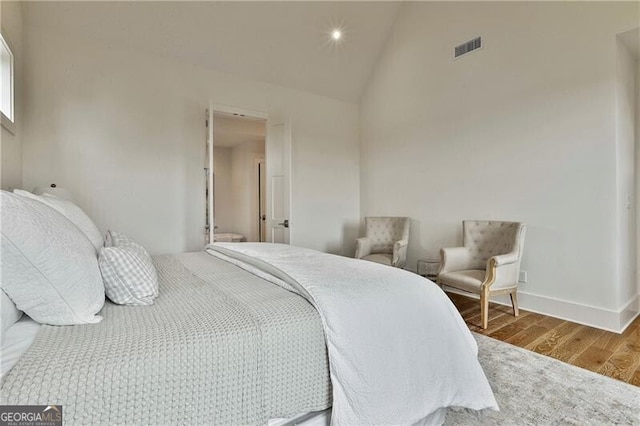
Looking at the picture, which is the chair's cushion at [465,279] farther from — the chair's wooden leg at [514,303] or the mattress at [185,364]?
the mattress at [185,364]

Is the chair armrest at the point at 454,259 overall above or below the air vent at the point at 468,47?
below

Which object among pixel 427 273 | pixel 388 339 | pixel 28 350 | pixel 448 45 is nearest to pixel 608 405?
pixel 388 339

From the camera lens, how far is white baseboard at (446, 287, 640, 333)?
270cm

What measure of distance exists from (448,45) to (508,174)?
186 cm

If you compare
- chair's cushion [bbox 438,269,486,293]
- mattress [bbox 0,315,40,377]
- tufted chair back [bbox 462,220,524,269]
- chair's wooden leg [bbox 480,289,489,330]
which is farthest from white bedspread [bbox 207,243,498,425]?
tufted chair back [bbox 462,220,524,269]

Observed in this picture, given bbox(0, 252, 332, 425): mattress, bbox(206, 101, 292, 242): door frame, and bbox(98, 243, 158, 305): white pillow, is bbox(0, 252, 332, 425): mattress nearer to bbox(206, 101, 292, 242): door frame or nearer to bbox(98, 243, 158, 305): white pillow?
bbox(98, 243, 158, 305): white pillow

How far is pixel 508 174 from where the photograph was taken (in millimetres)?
3373

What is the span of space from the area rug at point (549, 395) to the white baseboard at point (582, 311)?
1.08 m

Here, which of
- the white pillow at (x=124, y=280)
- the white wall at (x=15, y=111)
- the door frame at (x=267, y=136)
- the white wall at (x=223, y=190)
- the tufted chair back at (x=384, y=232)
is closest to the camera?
the white pillow at (x=124, y=280)

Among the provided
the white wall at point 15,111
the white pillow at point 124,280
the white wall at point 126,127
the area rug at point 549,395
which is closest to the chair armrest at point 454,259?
the area rug at point 549,395

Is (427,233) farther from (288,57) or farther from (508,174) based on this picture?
(288,57)

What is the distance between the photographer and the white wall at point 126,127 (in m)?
3.03

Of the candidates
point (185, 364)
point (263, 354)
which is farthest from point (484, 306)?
point (185, 364)

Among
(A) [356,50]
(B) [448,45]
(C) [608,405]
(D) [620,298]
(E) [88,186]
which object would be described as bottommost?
(C) [608,405]
